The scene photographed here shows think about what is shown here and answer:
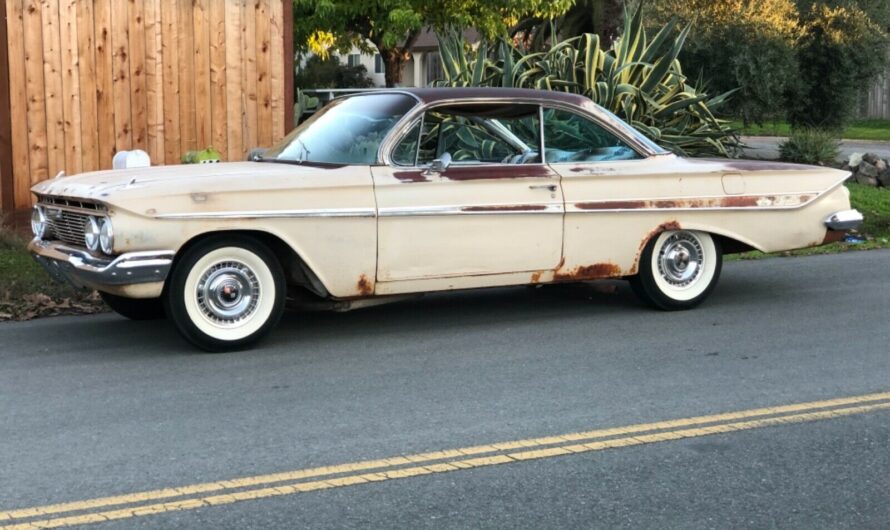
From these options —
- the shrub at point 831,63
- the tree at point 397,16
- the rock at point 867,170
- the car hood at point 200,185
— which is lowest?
the rock at point 867,170

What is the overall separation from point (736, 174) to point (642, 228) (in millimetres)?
907

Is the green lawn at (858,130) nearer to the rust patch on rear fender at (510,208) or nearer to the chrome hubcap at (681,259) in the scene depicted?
the chrome hubcap at (681,259)

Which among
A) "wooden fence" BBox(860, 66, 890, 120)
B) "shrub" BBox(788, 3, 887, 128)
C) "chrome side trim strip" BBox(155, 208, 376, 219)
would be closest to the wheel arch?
"chrome side trim strip" BBox(155, 208, 376, 219)

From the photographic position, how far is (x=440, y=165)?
311 inches

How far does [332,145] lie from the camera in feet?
26.7

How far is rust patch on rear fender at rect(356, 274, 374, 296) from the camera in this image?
7.75 metres

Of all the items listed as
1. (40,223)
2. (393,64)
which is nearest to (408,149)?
(40,223)

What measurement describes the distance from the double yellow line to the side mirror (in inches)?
105

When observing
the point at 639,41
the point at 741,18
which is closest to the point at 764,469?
the point at 639,41

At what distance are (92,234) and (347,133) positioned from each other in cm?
187

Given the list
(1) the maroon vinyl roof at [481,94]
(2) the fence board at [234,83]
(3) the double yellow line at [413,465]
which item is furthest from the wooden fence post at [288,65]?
(3) the double yellow line at [413,465]

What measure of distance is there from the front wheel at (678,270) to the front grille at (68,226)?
392cm

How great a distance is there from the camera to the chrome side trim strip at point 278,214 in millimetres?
7184

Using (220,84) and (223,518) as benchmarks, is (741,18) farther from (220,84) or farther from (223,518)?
(223,518)
